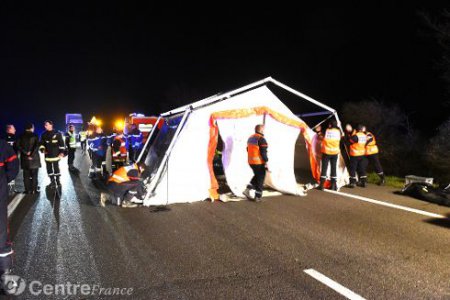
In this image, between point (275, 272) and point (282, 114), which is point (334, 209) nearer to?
point (282, 114)

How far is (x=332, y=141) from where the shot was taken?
32.1 feet

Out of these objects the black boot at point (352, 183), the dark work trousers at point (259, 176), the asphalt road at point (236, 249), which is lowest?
the asphalt road at point (236, 249)

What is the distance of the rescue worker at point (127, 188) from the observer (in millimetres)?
7848

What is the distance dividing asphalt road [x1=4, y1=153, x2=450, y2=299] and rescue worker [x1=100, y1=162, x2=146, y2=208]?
29 centimetres

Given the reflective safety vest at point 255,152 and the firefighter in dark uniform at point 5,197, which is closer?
the firefighter in dark uniform at point 5,197

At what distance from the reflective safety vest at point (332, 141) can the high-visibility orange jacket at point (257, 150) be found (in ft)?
7.60

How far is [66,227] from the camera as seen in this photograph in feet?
20.7

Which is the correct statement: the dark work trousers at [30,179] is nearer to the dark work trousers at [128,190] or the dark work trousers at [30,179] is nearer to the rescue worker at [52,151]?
the rescue worker at [52,151]

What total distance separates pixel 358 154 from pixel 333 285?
22.4 ft

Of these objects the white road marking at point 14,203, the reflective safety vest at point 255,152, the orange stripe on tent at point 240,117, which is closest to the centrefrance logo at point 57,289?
the white road marking at point 14,203

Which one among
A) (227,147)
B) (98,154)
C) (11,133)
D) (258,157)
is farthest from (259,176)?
(11,133)

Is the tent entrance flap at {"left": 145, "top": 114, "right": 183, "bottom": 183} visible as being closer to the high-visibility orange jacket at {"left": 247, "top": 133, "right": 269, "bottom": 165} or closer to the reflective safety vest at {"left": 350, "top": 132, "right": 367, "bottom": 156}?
the high-visibility orange jacket at {"left": 247, "top": 133, "right": 269, "bottom": 165}

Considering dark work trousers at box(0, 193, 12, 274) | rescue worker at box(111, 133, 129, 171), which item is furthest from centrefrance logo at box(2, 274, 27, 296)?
rescue worker at box(111, 133, 129, 171)

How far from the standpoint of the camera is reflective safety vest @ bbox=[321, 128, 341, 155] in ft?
31.9
